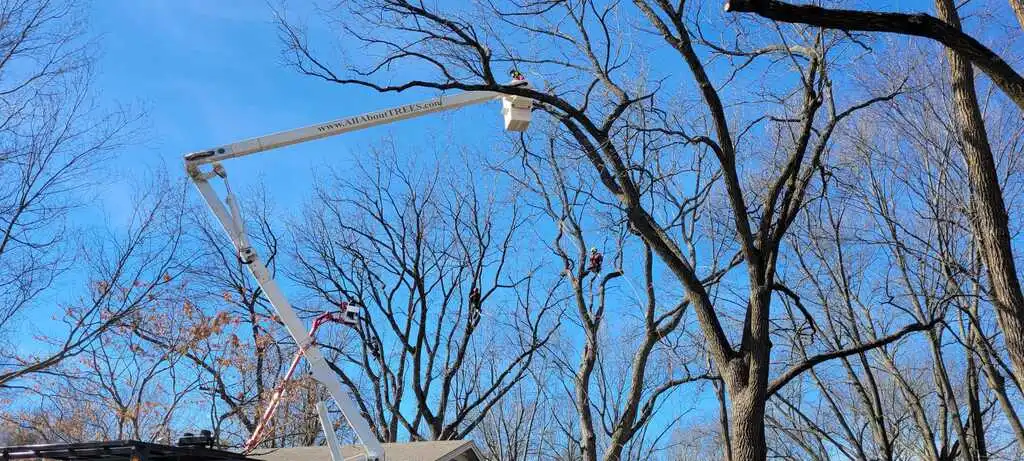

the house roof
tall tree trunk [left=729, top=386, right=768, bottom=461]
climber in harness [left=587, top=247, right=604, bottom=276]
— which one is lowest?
tall tree trunk [left=729, top=386, right=768, bottom=461]

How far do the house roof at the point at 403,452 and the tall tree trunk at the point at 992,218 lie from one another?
30.0ft

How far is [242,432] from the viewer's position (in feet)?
69.8

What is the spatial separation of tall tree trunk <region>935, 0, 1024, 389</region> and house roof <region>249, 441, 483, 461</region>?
9.15m

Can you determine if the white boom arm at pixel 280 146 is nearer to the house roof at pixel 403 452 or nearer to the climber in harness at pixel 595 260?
the house roof at pixel 403 452

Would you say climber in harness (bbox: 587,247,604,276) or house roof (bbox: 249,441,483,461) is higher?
climber in harness (bbox: 587,247,604,276)

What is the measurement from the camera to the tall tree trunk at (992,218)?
8.63 m

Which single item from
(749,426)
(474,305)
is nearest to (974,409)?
(749,426)

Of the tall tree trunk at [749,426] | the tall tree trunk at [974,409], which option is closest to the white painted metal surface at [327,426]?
the tall tree trunk at [749,426]

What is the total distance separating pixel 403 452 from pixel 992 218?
410 inches

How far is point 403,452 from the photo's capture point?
584 inches

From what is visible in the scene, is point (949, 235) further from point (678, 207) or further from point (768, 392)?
point (768, 392)

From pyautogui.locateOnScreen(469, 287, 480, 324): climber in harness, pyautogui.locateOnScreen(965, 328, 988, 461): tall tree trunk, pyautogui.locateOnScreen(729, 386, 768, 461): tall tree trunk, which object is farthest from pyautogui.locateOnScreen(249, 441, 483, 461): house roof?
pyautogui.locateOnScreen(965, 328, 988, 461): tall tree trunk

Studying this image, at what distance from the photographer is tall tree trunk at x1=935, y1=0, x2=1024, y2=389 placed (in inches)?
340

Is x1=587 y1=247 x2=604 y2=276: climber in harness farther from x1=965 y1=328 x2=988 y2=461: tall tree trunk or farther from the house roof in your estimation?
x1=965 y1=328 x2=988 y2=461: tall tree trunk
